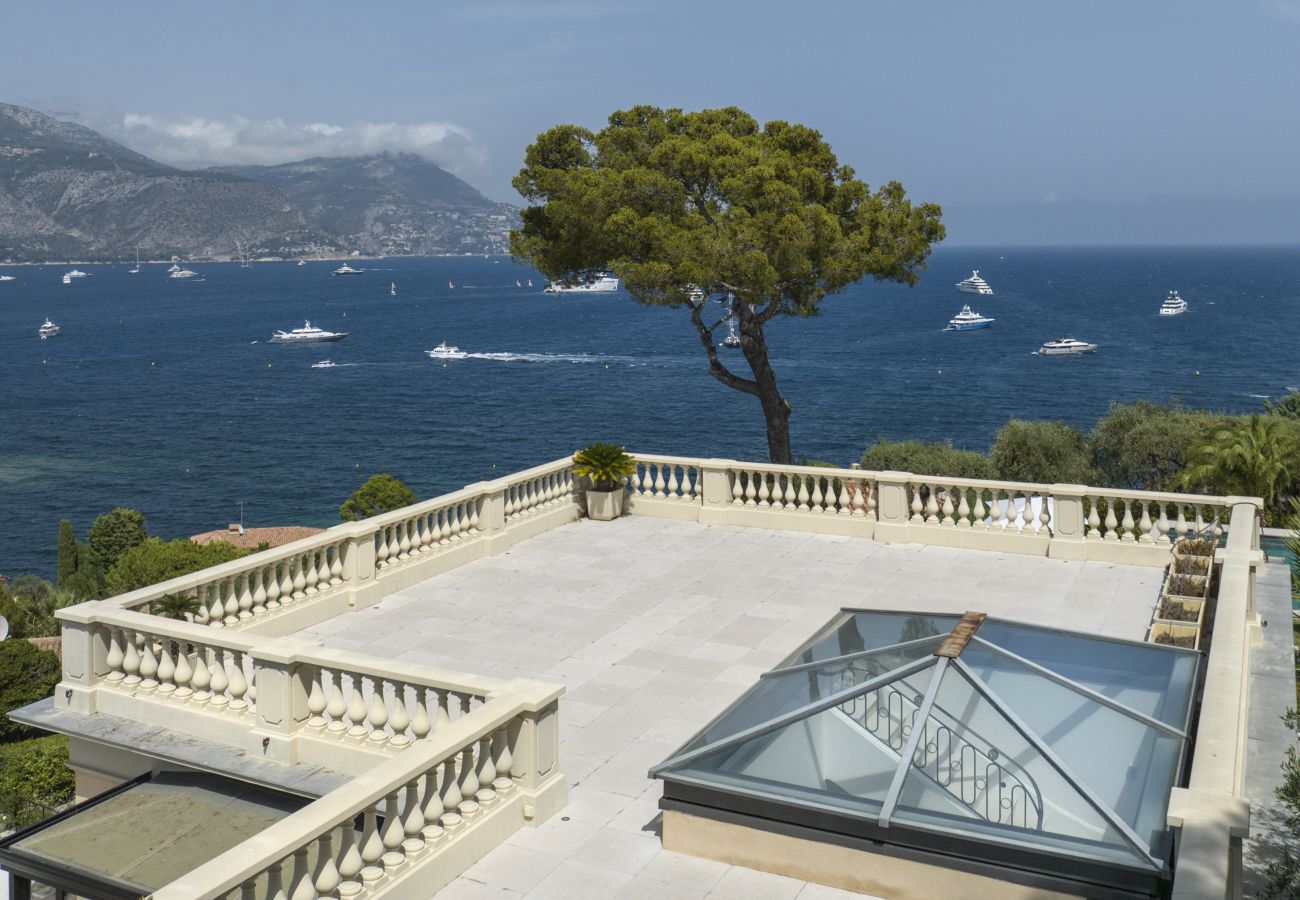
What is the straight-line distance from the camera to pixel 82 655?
12078mm

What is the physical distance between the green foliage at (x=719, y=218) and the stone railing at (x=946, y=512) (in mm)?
6818

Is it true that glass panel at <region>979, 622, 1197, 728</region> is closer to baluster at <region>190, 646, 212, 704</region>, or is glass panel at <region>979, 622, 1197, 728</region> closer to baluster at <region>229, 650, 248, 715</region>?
baluster at <region>229, 650, 248, 715</region>

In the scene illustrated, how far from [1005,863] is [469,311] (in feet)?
600

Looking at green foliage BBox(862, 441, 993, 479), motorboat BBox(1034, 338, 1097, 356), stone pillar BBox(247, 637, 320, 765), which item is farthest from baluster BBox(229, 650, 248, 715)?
motorboat BBox(1034, 338, 1097, 356)

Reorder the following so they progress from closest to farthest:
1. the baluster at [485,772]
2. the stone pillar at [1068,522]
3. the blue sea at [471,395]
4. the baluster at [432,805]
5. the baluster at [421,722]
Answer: the baluster at [432,805] → the baluster at [485,772] → the baluster at [421,722] → the stone pillar at [1068,522] → the blue sea at [471,395]

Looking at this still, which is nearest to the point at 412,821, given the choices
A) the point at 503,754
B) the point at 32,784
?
the point at 503,754

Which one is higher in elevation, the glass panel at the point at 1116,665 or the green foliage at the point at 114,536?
the glass panel at the point at 1116,665

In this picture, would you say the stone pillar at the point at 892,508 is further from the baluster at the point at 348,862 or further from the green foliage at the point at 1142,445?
the green foliage at the point at 1142,445

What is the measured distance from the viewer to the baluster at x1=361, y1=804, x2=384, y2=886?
7637 mm

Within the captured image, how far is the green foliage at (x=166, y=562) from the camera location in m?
26.9

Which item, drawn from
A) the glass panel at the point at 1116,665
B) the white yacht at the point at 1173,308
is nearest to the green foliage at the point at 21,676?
the glass panel at the point at 1116,665

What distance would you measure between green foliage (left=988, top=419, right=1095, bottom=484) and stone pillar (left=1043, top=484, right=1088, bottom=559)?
24.6 m

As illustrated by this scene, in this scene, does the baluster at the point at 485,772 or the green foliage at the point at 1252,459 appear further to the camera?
the green foliage at the point at 1252,459

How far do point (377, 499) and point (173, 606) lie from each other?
2513 centimetres
